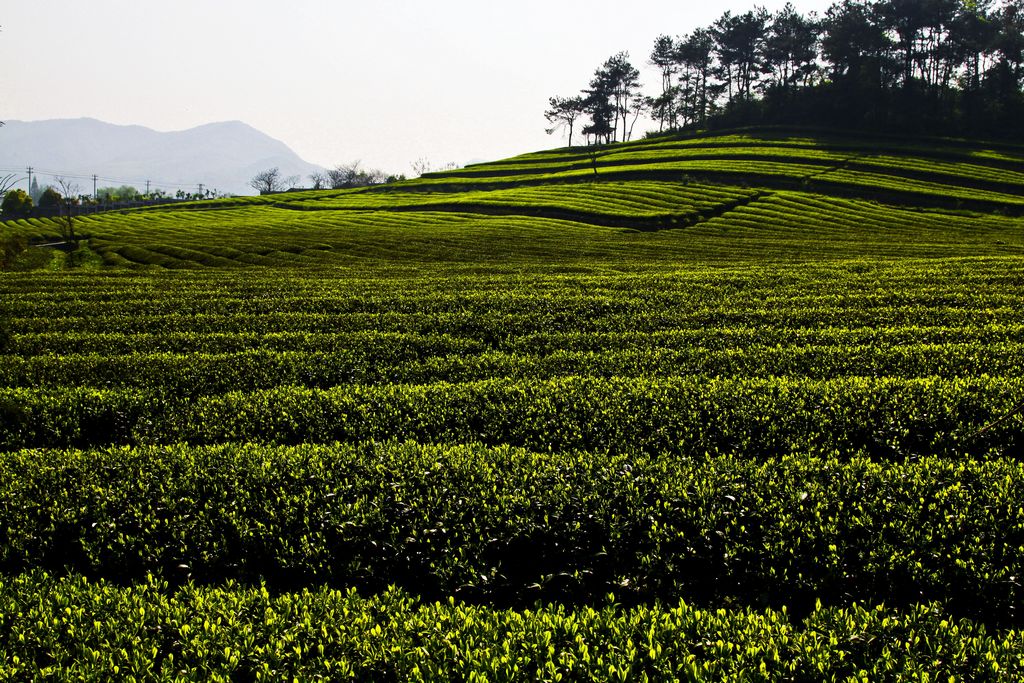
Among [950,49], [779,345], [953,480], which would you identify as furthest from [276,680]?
[950,49]

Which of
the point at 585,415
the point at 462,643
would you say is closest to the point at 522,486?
the point at 462,643

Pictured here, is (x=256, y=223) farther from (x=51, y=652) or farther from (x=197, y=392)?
(x=51, y=652)

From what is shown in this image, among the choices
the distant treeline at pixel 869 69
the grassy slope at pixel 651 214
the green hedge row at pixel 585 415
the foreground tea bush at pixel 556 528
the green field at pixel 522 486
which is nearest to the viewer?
the green field at pixel 522 486

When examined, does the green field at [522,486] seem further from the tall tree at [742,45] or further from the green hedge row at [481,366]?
the tall tree at [742,45]

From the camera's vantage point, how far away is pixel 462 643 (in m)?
5.98

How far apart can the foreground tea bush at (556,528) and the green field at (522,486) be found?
38 millimetres

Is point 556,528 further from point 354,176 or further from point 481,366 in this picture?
point 354,176

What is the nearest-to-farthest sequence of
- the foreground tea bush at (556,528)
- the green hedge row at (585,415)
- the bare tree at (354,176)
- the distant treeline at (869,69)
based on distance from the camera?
the foreground tea bush at (556,528) → the green hedge row at (585,415) → the distant treeline at (869,69) → the bare tree at (354,176)

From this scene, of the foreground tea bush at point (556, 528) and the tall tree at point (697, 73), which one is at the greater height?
the tall tree at point (697, 73)

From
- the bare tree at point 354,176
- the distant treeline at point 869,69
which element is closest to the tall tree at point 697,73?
the distant treeline at point 869,69

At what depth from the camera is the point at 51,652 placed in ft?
19.3

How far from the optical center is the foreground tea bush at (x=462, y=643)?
5.55 metres

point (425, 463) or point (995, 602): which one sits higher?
point (425, 463)

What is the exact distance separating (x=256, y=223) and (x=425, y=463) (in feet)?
209
